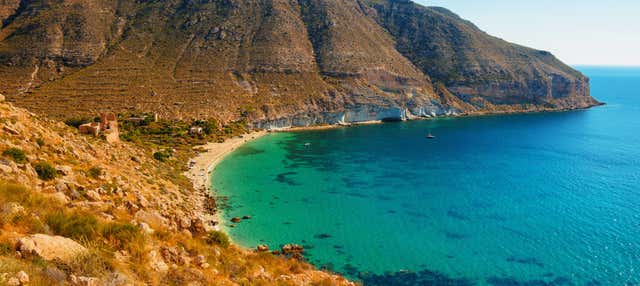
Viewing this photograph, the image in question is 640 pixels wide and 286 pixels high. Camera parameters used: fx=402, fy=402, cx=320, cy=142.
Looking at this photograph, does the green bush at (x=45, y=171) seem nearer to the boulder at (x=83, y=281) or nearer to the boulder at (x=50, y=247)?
the boulder at (x=50, y=247)

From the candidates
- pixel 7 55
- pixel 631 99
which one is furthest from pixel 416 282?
pixel 631 99

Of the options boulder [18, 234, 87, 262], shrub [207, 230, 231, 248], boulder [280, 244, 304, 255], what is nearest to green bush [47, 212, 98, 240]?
boulder [18, 234, 87, 262]

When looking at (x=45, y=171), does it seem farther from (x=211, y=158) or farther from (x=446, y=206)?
(x=211, y=158)

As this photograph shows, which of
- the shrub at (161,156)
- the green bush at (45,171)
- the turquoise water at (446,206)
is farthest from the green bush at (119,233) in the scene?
the shrub at (161,156)

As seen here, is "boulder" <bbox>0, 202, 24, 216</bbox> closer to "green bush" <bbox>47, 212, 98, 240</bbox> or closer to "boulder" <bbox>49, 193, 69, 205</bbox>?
"green bush" <bbox>47, 212, 98, 240</bbox>

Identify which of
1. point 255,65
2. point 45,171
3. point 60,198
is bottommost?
point 60,198

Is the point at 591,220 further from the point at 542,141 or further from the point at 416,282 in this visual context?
the point at 542,141

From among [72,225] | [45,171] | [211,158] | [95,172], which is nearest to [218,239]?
[72,225]
